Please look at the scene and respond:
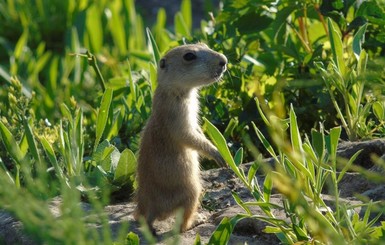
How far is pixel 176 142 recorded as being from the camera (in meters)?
4.14

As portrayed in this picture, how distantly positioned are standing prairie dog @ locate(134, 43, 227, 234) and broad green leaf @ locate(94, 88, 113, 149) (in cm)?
24

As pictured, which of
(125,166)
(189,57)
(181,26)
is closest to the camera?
(125,166)

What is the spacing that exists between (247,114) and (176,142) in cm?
89

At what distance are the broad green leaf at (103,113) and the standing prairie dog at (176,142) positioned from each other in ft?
0.80

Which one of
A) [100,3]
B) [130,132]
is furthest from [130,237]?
[100,3]

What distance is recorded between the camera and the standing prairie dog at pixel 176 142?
399 centimetres

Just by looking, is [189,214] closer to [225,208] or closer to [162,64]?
[225,208]

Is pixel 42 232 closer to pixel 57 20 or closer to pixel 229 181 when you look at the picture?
pixel 229 181

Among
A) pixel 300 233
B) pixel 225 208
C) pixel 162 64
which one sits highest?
pixel 162 64

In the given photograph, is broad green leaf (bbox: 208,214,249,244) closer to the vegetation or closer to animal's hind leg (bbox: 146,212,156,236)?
the vegetation

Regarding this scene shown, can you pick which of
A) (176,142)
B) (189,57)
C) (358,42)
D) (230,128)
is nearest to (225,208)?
(176,142)

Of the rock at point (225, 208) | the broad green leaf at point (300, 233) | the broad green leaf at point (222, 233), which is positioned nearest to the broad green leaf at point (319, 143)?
the broad green leaf at point (300, 233)

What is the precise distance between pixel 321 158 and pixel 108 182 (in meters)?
1.34

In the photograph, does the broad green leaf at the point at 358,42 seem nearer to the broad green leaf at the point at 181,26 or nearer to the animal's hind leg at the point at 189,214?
the animal's hind leg at the point at 189,214
